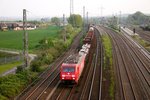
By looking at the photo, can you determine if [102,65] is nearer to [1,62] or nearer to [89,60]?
[89,60]

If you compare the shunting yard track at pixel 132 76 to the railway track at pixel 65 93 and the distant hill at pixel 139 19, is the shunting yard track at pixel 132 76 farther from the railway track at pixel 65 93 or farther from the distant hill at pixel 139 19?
the distant hill at pixel 139 19

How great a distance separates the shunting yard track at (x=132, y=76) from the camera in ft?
55.8

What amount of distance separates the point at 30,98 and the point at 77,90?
194 inches

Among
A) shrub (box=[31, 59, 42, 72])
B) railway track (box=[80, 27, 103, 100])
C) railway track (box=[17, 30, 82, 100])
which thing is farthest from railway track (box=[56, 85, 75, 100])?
shrub (box=[31, 59, 42, 72])

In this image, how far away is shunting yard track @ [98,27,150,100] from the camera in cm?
1702

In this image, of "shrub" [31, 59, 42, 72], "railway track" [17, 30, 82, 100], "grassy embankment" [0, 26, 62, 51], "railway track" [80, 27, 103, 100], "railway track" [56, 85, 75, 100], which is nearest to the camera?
"railway track" [56, 85, 75, 100]

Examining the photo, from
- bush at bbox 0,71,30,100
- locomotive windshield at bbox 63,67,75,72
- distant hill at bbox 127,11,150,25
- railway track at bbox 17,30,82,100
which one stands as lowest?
railway track at bbox 17,30,82,100

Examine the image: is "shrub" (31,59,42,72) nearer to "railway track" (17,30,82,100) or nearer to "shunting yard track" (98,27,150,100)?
"railway track" (17,30,82,100)

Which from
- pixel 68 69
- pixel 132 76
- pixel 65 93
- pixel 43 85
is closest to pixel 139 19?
pixel 132 76

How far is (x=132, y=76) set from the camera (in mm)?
22297

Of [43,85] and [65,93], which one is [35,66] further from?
[65,93]

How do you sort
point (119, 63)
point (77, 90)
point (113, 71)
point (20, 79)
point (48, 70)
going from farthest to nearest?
1. point (119, 63)
2. point (48, 70)
3. point (113, 71)
4. point (20, 79)
5. point (77, 90)

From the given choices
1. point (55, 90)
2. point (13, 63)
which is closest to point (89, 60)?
point (55, 90)

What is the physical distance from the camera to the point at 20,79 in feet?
64.8
